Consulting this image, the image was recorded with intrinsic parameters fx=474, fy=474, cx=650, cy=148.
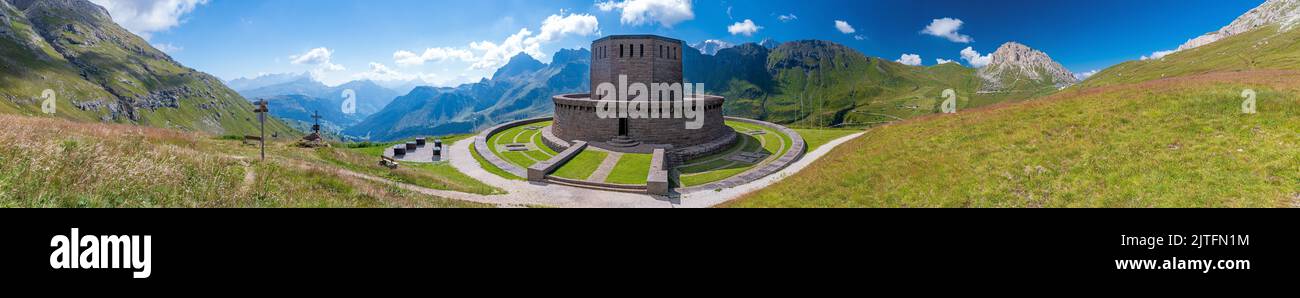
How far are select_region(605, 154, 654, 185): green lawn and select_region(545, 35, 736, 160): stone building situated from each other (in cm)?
256

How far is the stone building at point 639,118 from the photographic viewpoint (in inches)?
1583

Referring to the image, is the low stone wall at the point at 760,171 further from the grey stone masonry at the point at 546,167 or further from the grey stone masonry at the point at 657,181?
the grey stone masonry at the point at 546,167

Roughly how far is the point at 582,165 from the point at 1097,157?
87.4 ft

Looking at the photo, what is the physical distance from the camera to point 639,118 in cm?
4022

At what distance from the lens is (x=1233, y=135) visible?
15086 millimetres

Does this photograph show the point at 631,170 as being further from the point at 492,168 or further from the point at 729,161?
the point at 492,168

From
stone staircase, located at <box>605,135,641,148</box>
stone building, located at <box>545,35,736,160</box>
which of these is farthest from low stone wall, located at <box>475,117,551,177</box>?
stone staircase, located at <box>605,135,641,148</box>

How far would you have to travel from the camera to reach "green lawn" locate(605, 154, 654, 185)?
1182 inches

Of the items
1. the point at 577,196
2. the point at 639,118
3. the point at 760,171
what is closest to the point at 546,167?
the point at 577,196

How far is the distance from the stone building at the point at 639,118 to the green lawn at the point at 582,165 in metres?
2.65

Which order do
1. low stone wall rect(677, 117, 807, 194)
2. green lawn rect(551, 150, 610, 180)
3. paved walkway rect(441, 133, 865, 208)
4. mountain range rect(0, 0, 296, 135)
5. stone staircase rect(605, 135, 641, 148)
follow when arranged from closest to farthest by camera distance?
paved walkway rect(441, 133, 865, 208) → low stone wall rect(677, 117, 807, 194) → green lawn rect(551, 150, 610, 180) → stone staircase rect(605, 135, 641, 148) → mountain range rect(0, 0, 296, 135)

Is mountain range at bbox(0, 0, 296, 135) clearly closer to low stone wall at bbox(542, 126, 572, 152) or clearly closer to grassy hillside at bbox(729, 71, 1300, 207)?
low stone wall at bbox(542, 126, 572, 152)

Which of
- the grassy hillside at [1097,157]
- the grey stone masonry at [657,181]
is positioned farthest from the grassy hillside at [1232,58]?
the grey stone masonry at [657,181]
